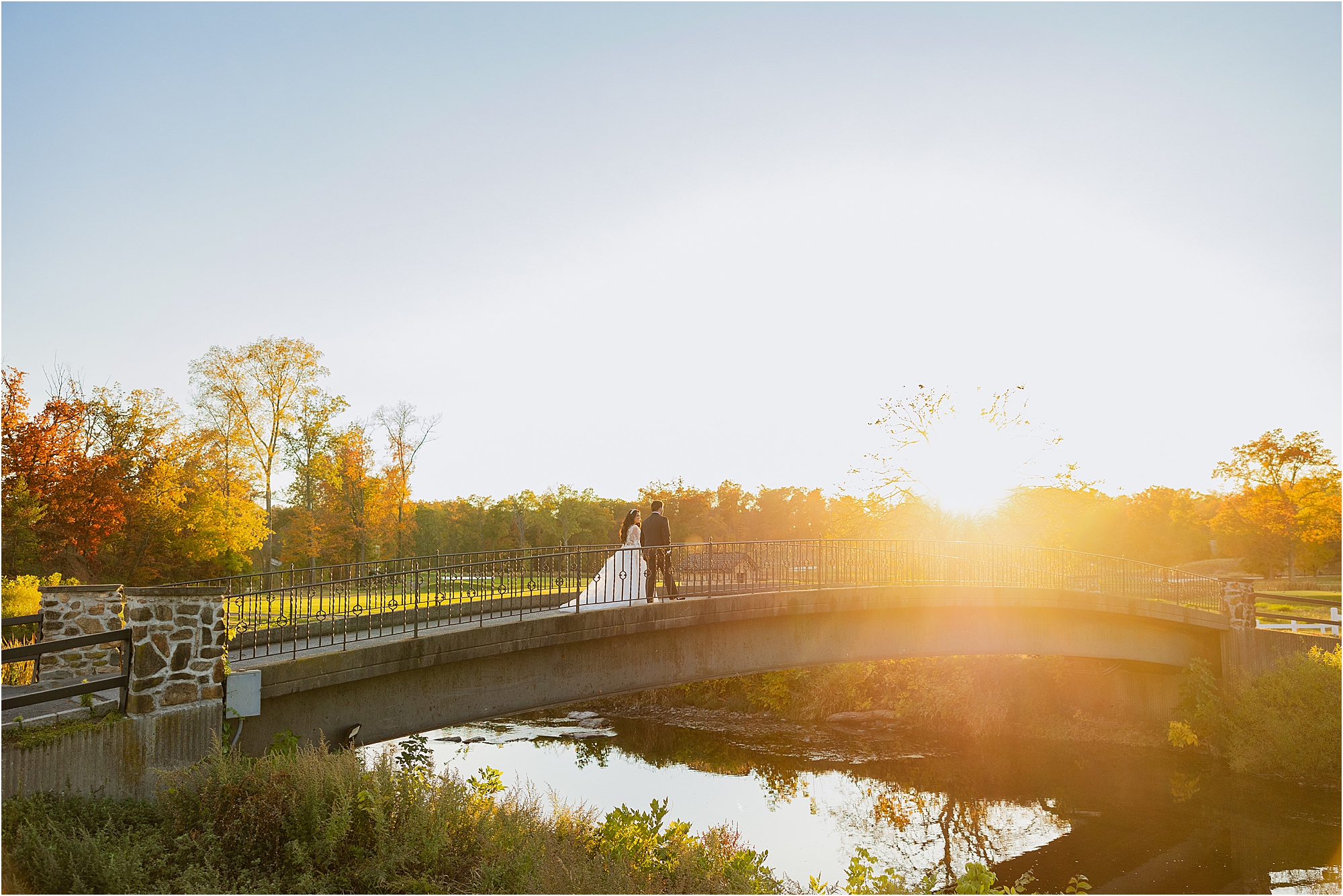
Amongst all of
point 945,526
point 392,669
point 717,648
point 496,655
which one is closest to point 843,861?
point 717,648

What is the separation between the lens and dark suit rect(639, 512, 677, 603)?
13.4m

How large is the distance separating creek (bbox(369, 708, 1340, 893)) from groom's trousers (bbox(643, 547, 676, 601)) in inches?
148

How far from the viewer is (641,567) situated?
1364 centimetres

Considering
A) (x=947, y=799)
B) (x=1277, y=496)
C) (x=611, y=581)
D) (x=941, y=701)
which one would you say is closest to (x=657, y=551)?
(x=611, y=581)

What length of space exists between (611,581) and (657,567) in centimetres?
106

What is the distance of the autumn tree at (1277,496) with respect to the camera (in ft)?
132

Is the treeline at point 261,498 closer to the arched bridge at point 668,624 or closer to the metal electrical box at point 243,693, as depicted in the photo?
the arched bridge at point 668,624

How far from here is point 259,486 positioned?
119 feet

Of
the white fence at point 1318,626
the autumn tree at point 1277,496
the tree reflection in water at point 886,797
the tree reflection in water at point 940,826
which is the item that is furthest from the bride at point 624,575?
the autumn tree at point 1277,496

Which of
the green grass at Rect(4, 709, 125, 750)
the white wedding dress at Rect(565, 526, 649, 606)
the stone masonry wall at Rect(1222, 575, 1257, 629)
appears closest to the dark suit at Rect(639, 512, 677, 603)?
the white wedding dress at Rect(565, 526, 649, 606)

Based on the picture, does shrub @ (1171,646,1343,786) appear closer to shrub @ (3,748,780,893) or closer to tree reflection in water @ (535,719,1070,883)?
tree reflection in water @ (535,719,1070,883)

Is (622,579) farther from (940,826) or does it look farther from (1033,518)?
(1033,518)

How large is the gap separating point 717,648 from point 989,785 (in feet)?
30.3

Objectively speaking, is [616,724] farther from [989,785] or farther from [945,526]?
[945,526]
